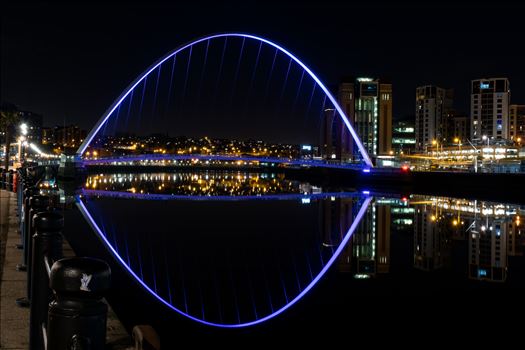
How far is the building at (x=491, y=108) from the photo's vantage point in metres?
150

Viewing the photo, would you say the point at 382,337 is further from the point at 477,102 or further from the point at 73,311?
the point at 477,102

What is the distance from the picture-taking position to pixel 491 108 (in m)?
152

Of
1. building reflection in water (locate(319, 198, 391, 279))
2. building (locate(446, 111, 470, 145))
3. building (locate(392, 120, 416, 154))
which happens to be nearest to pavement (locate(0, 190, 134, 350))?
building reflection in water (locate(319, 198, 391, 279))

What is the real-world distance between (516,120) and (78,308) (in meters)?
175

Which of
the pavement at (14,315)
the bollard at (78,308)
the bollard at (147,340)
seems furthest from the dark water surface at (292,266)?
the bollard at (78,308)

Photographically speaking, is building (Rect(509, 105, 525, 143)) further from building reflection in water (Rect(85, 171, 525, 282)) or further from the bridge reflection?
the bridge reflection

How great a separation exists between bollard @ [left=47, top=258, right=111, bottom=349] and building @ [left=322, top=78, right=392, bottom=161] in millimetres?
152798

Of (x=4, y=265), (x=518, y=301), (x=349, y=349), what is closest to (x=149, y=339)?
(x=349, y=349)

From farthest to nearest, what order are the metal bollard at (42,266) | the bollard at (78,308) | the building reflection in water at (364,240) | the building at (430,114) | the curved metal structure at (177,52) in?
the building at (430,114) < the curved metal structure at (177,52) < the building reflection in water at (364,240) < the metal bollard at (42,266) < the bollard at (78,308)

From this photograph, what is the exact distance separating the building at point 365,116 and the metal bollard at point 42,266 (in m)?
151

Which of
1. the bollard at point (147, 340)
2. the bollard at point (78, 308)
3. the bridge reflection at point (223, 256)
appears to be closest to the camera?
the bollard at point (78, 308)

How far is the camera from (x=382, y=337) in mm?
7012

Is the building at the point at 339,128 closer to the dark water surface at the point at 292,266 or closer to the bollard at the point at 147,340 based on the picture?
the dark water surface at the point at 292,266

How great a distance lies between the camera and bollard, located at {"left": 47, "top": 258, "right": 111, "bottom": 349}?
2082 millimetres
